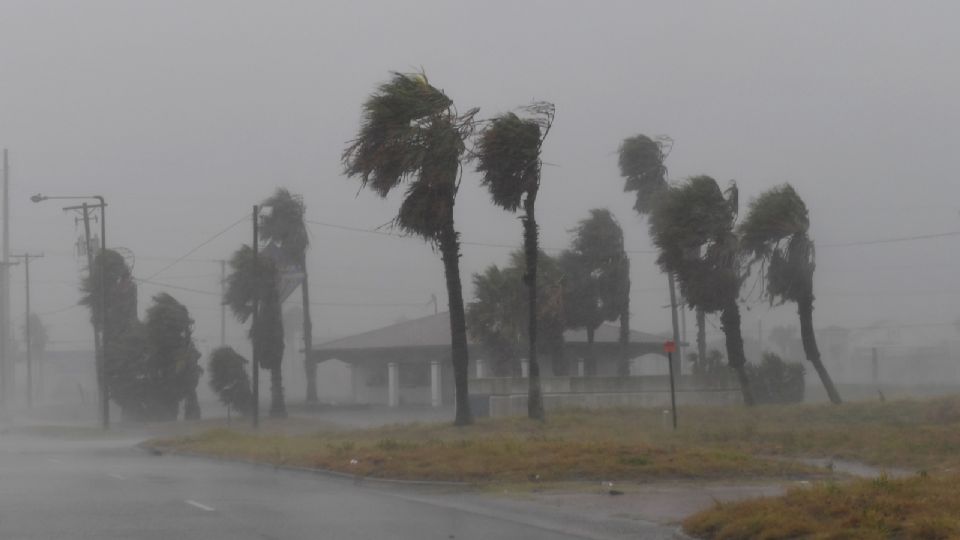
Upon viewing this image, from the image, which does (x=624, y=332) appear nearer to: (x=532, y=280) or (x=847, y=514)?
(x=532, y=280)

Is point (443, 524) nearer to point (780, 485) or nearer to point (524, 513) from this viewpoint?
point (524, 513)

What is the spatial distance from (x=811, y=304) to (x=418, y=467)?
23.9 metres

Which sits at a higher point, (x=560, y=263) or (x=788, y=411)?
(x=560, y=263)

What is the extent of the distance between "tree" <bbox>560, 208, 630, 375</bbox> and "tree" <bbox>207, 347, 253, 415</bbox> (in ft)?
54.2

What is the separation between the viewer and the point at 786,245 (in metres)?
43.2

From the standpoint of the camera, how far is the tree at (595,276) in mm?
60156

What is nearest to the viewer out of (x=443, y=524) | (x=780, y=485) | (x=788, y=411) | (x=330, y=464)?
(x=443, y=524)

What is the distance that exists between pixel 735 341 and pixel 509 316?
14.9 meters

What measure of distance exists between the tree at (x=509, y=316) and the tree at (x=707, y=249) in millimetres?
12212

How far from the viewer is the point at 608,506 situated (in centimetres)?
1853

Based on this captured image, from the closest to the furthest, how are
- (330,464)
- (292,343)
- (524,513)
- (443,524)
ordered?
1. (443,524)
2. (524,513)
3. (330,464)
4. (292,343)

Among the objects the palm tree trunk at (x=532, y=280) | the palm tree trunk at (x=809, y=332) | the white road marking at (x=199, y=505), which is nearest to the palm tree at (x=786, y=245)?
the palm tree trunk at (x=809, y=332)

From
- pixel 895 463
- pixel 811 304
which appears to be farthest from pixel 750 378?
pixel 895 463

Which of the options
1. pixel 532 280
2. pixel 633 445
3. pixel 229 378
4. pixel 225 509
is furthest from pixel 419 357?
pixel 225 509
